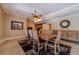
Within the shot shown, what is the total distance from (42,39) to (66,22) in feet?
2.69

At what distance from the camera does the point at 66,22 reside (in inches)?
74.5

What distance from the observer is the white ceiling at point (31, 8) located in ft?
5.82

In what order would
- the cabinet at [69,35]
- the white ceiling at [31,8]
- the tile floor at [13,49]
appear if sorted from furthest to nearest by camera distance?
the cabinet at [69,35] < the tile floor at [13,49] < the white ceiling at [31,8]

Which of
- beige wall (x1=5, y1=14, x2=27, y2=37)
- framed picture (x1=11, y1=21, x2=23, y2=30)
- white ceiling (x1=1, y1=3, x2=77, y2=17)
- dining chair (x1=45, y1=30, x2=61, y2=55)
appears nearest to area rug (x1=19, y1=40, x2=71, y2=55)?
dining chair (x1=45, y1=30, x2=61, y2=55)

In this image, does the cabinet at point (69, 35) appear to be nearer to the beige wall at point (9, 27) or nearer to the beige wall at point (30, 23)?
the beige wall at point (30, 23)

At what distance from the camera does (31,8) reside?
1859mm

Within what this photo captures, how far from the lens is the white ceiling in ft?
5.82

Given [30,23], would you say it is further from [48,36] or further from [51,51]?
[51,51]

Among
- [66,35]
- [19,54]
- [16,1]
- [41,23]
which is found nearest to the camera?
[16,1]

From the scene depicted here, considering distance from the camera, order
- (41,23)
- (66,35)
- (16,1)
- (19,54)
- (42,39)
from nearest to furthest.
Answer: (16,1) < (19,54) < (41,23) < (66,35) < (42,39)

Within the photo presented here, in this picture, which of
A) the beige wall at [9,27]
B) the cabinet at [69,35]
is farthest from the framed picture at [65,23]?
the beige wall at [9,27]

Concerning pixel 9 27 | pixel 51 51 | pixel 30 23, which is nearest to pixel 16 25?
pixel 9 27
